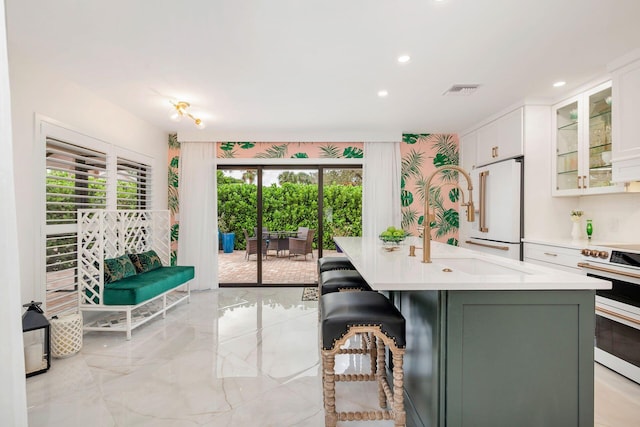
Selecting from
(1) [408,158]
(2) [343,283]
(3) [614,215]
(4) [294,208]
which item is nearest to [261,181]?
(4) [294,208]

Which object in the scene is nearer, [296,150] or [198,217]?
[198,217]

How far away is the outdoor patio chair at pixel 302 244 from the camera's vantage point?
5515mm

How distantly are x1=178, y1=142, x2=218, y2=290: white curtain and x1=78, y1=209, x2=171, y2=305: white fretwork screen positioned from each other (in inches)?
13.5

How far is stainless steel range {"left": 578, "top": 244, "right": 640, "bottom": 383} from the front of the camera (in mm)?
2258

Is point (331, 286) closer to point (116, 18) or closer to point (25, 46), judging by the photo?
point (116, 18)

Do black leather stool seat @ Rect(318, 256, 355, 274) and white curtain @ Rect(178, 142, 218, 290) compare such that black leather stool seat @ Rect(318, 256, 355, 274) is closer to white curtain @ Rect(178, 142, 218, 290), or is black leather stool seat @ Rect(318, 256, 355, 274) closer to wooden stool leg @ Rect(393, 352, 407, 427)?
wooden stool leg @ Rect(393, 352, 407, 427)

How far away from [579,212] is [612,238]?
382mm

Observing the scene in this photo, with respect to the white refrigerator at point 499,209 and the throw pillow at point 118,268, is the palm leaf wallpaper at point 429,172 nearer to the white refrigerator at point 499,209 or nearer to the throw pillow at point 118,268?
the white refrigerator at point 499,209

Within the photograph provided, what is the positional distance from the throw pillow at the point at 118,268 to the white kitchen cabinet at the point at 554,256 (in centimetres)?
438

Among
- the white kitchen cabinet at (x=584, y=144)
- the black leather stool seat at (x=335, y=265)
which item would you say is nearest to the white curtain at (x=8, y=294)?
the black leather stool seat at (x=335, y=265)

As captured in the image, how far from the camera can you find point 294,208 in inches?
219

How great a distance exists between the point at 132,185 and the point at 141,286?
1.87 metres

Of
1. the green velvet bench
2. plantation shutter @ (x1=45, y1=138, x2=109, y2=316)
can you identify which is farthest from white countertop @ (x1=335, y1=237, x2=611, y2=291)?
plantation shutter @ (x1=45, y1=138, x2=109, y2=316)

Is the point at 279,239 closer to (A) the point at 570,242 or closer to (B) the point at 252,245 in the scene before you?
(B) the point at 252,245
